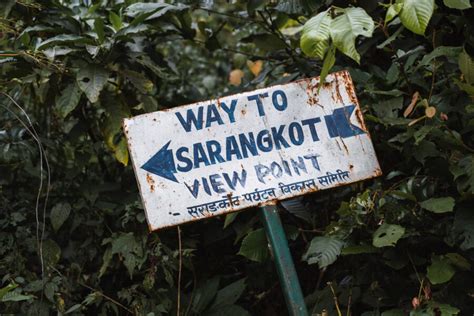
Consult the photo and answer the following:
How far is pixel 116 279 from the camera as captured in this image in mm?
2230

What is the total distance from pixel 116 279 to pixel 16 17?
918 millimetres

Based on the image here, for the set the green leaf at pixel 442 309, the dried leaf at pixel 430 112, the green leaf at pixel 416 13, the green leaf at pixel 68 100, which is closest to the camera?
the green leaf at pixel 416 13

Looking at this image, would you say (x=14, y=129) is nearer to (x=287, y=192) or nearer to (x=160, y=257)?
(x=160, y=257)

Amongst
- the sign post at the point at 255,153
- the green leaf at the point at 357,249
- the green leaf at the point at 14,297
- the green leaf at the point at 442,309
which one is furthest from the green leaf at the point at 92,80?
the green leaf at the point at 442,309

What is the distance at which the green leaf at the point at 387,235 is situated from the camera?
5.24 ft

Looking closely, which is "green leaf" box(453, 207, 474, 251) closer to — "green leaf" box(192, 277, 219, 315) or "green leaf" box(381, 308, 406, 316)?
"green leaf" box(381, 308, 406, 316)

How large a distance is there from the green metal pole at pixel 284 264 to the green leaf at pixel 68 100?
2.21 feet

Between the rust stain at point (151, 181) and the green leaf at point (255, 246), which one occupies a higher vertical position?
the rust stain at point (151, 181)

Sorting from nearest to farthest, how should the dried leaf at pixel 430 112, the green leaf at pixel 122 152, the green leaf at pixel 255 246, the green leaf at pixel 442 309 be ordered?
the green leaf at pixel 442 309
the dried leaf at pixel 430 112
the green leaf at pixel 255 246
the green leaf at pixel 122 152

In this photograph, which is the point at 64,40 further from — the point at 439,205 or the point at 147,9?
the point at 439,205

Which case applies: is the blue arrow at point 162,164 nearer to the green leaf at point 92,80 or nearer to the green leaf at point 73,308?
the green leaf at point 92,80

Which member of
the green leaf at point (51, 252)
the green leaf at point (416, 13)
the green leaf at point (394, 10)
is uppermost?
the green leaf at point (394, 10)

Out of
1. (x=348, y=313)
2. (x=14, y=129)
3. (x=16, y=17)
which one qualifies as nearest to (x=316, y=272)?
(x=348, y=313)

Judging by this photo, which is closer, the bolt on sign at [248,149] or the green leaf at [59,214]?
the bolt on sign at [248,149]
